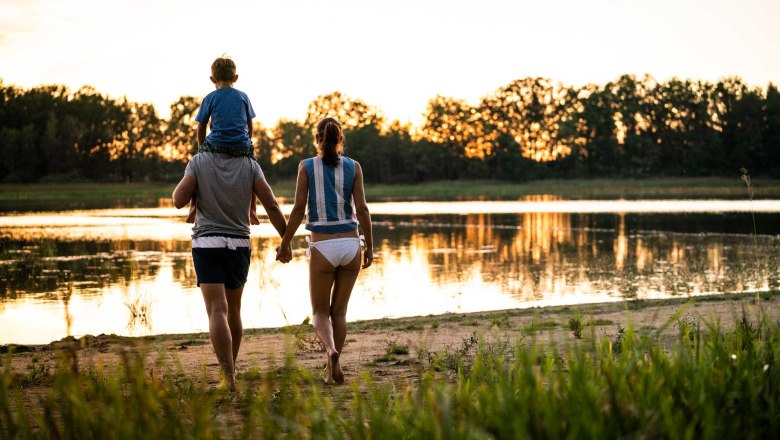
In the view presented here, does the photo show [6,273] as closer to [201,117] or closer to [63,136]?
[201,117]

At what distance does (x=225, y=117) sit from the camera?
20.2 feet

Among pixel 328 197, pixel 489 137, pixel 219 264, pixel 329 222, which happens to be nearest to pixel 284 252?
pixel 329 222

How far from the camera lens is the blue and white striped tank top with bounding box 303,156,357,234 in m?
6.50

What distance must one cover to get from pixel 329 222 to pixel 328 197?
18cm

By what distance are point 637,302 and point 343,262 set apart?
23.5ft

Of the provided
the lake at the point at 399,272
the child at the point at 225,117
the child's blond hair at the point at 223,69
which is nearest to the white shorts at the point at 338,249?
the child at the point at 225,117

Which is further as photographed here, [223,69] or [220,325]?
[223,69]

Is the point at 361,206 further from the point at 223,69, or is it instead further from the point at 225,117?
the point at 223,69

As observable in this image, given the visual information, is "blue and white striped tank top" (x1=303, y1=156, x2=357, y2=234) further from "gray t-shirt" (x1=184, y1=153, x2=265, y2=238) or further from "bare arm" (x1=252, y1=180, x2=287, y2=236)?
"gray t-shirt" (x1=184, y1=153, x2=265, y2=238)

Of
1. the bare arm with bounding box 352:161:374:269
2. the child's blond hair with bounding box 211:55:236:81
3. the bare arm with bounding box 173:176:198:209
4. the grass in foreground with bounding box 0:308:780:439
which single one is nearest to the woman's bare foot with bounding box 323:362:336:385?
the bare arm with bounding box 352:161:374:269

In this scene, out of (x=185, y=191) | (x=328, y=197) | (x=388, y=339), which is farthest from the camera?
(x=388, y=339)

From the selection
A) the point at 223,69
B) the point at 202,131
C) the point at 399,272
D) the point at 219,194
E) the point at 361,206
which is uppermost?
the point at 223,69

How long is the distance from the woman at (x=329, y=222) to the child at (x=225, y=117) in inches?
16.7

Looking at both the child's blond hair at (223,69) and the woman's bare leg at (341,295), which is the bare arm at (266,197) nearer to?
the woman's bare leg at (341,295)
